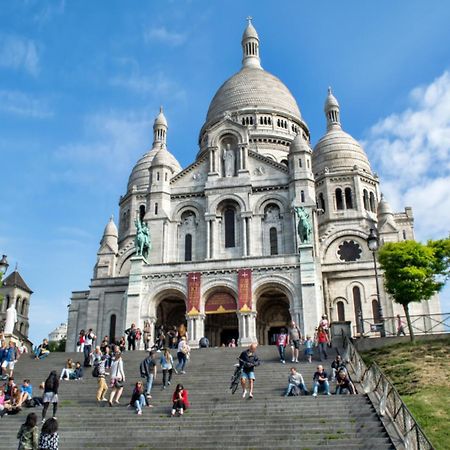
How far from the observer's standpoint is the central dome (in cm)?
6161

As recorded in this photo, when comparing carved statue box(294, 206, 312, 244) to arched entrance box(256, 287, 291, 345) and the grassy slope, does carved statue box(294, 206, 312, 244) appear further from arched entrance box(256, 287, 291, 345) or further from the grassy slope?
the grassy slope

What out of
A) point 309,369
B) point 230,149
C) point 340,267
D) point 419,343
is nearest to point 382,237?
point 340,267

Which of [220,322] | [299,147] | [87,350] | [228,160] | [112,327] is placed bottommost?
[87,350]

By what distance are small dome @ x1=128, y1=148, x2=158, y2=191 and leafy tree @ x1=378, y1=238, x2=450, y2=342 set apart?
3213cm

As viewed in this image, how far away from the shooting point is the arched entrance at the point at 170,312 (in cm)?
4194

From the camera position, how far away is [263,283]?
124 ft

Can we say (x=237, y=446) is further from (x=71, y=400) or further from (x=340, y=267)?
(x=340, y=267)

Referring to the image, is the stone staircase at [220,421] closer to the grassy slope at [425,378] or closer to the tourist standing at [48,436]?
the grassy slope at [425,378]

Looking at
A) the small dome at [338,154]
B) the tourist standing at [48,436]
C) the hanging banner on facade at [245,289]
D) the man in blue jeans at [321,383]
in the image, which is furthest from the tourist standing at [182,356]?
the small dome at [338,154]

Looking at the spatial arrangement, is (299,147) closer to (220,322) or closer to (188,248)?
(188,248)

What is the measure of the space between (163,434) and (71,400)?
5.73m

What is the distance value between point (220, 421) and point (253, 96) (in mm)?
49265

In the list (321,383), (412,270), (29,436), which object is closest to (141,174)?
(412,270)

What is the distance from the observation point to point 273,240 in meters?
42.8
